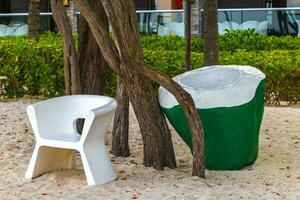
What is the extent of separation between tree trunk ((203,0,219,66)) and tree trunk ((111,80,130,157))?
2677 mm

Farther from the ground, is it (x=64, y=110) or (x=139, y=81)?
(x=139, y=81)

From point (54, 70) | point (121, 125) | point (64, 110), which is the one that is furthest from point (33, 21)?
point (64, 110)

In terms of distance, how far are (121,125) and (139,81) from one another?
2.60 ft

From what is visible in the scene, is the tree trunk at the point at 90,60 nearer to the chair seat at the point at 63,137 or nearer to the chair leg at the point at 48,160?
the chair leg at the point at 48,160

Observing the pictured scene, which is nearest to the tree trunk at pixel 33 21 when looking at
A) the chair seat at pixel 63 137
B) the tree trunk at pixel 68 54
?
the tree trunk at pixel 68 54

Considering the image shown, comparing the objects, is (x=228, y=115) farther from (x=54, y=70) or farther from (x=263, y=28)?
(x=263, y=28)

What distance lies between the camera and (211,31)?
29.0ft

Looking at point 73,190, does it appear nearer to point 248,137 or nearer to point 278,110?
point 248,137

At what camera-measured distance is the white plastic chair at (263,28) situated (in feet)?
51.2

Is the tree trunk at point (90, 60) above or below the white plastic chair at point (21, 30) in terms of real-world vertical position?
above

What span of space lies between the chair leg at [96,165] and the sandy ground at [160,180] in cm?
7

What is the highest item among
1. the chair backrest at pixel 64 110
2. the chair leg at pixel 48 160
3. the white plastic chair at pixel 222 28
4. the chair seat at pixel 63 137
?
the chair backrest at pixel 64 110

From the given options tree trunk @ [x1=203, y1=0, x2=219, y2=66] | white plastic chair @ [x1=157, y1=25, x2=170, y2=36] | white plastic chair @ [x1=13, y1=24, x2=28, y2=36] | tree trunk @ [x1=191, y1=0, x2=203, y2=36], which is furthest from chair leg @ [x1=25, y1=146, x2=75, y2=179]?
white plastic chair @ [x1=13, y1=24, x2=28, y2=36]

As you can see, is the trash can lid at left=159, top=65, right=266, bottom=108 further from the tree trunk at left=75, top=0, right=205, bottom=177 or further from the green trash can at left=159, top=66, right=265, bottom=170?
the tree trunk at left=75, top=0, right=205, bottom=177
